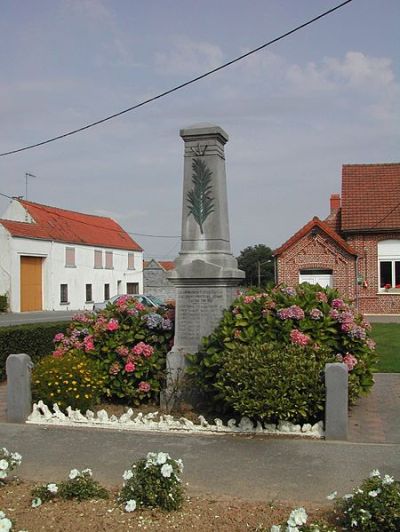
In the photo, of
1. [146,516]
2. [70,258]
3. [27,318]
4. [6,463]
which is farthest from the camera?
[70,258]

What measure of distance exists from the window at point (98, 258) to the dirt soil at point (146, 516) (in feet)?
142

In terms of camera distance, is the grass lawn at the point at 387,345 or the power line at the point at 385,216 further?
the power line at the point at 385,216

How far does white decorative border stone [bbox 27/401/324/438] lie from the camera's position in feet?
22.7

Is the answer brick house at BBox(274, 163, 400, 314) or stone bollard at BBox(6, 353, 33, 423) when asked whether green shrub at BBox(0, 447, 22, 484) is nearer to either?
stone bollard at BBox(6, 353, 33, 423)

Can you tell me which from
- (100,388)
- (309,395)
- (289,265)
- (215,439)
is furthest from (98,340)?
(289,265)

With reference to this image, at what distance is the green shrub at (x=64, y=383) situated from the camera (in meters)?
7.98

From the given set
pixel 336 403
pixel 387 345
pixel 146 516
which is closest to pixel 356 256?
pixel 387 345

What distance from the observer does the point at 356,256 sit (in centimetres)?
2836

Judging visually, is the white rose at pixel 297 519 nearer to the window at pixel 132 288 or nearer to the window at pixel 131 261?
the window at pixel 132 288

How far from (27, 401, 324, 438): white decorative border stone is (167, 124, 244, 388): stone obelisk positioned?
3.71ft

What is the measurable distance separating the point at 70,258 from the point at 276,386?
38.4 metres

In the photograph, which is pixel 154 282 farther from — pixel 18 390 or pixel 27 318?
pixel 18 390

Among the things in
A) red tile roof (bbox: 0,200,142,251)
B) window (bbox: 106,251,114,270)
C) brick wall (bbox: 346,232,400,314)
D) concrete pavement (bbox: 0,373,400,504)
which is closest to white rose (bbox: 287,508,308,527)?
concrete pavement (bbox: 0,373,400,504)

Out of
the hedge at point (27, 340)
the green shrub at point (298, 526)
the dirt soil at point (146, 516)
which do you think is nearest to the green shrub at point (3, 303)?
the hedge at point (27, 340)
